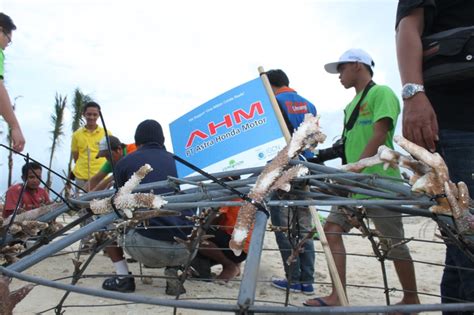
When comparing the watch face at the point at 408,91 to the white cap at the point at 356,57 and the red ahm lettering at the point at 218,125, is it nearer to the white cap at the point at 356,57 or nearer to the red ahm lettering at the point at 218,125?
the red ahm lettering at the point at 218,125

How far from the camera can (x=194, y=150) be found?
5.68ft

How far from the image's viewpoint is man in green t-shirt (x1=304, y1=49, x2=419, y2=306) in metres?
2.21

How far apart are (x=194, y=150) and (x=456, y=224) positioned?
3.46 feet

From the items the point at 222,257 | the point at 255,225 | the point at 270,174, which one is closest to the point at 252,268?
the point at 255,225

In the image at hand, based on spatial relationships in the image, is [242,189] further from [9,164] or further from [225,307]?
[9,164]

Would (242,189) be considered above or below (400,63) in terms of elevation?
below

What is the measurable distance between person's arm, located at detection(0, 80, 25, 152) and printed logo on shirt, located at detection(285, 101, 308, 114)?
1528mm

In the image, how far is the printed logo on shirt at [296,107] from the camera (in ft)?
9.46

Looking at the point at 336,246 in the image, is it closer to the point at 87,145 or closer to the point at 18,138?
the point at 18,138

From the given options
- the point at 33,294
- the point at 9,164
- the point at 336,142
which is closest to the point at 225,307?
the point at 336,142

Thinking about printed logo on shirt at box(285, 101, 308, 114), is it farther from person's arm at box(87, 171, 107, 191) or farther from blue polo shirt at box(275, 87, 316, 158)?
person's arm at box(87, 171, 107, 191)

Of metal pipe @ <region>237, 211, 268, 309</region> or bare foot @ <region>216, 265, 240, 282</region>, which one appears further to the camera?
bare foot @ <region>216, 265, 240, 282</region>

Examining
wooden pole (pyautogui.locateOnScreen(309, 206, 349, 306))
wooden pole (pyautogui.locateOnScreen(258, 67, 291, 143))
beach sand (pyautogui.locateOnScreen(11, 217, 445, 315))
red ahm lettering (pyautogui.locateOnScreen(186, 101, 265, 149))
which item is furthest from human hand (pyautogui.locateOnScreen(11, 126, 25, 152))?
wooden pole (pyautogui.locateOnScreen(309, 206, 349, 306))

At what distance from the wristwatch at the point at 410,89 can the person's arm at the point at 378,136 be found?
0.91 m
